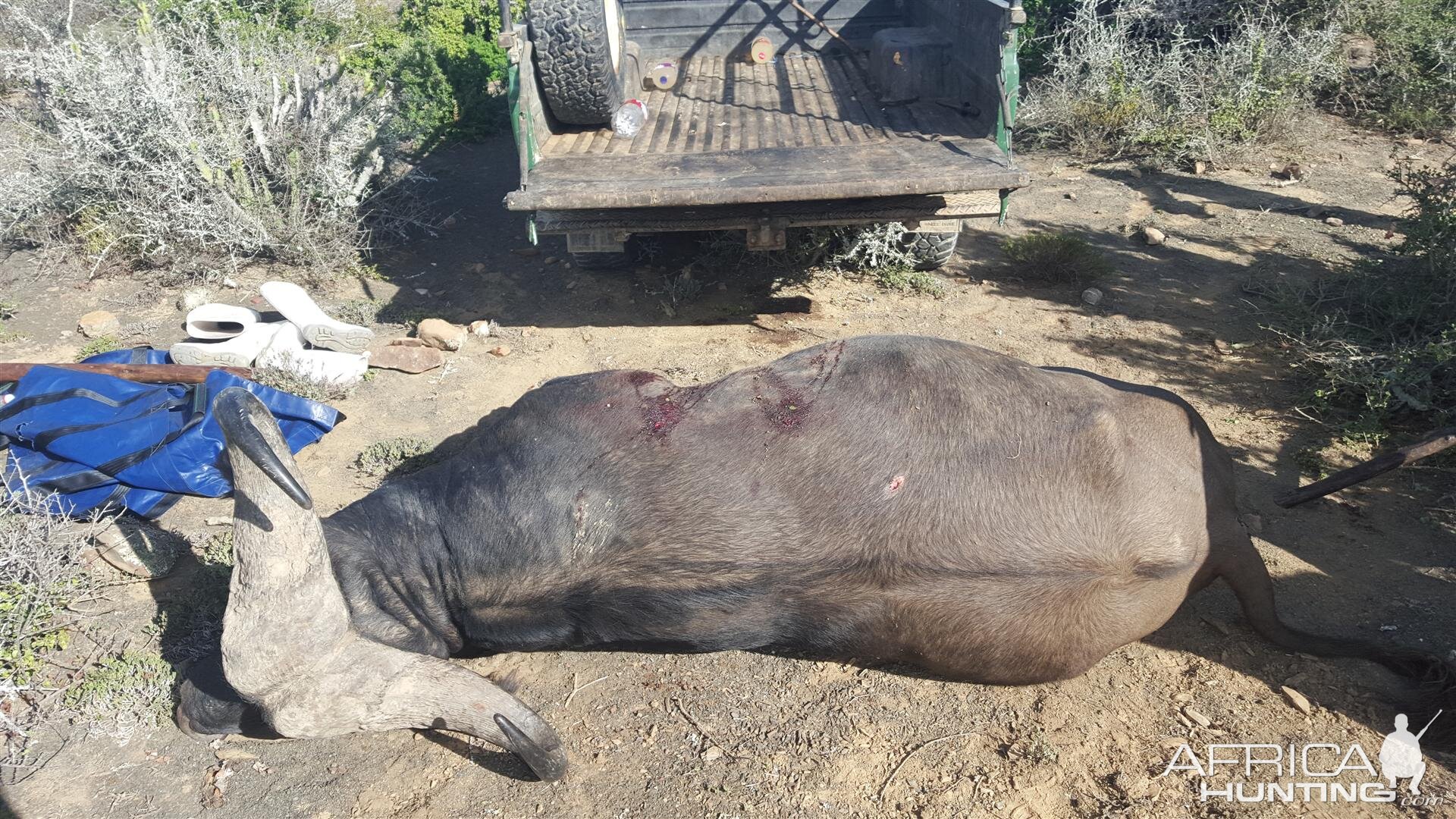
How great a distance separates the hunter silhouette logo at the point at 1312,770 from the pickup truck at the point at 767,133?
2783mm

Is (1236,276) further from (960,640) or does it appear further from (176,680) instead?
(176,680)

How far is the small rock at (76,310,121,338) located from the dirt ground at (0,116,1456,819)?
0.14 meters

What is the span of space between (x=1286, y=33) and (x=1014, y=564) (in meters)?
7.83

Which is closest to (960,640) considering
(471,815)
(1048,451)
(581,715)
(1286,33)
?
(1048,451)

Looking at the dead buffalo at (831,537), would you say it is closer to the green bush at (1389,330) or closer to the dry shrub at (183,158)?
the green bush at (1389,330)

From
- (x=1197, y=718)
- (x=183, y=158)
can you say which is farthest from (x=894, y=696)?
(x=183, y=158)

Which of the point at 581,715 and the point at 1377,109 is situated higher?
the point at 1377,109

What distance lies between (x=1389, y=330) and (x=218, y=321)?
6.72 metres

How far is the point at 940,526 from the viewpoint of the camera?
3082 mm

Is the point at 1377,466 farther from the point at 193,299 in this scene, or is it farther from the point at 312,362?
the point at 193,299

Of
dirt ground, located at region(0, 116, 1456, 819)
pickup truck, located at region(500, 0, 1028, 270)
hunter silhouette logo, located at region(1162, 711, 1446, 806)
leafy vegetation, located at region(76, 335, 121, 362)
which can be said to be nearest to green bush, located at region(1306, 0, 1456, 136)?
dirt ground, located at region(0, 116, 1456, 819)

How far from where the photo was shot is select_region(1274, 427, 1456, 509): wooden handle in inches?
126

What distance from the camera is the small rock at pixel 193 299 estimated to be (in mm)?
5977

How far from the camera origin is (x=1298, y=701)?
3229 millimetres
